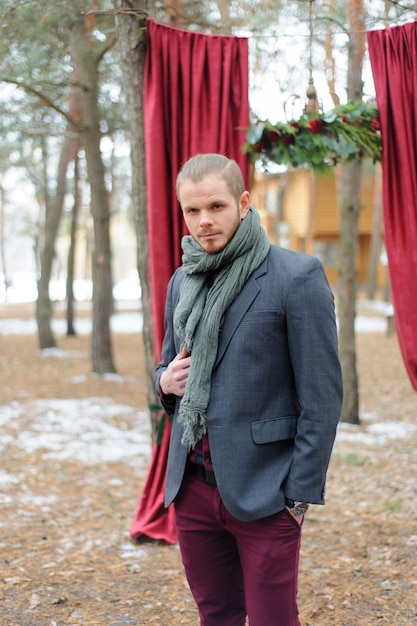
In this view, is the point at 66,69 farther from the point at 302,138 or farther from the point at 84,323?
the point at 84,323

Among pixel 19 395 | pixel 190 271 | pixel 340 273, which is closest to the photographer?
pixel 190 271

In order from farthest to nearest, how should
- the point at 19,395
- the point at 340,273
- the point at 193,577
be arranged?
the point at 19,395
the point at 340,273
the point at 193,577

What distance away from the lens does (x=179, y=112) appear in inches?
147

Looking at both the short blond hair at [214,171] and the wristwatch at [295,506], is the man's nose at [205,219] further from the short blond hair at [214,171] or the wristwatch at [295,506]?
the wristwatch at [295,506]

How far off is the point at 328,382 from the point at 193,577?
851 millimetres

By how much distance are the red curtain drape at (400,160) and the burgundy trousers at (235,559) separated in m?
1.89

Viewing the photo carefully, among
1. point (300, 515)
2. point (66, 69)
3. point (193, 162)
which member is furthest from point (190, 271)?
point (66, 69)

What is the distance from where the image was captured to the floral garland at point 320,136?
366 centimetres

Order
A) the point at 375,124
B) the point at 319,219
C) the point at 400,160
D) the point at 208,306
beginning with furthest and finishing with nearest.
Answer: the point at 319,219 < the point at 375,124 < the point at 400,160 < the point at 208,306

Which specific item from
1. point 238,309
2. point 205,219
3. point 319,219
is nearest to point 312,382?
point 238,309

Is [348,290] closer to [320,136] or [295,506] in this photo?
[320,136]

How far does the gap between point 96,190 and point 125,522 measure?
18.3 feet

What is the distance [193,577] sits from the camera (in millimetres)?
2123

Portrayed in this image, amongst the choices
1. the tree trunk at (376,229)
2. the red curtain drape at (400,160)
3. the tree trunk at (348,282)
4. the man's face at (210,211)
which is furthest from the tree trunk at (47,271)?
the man's face at (210,211)
